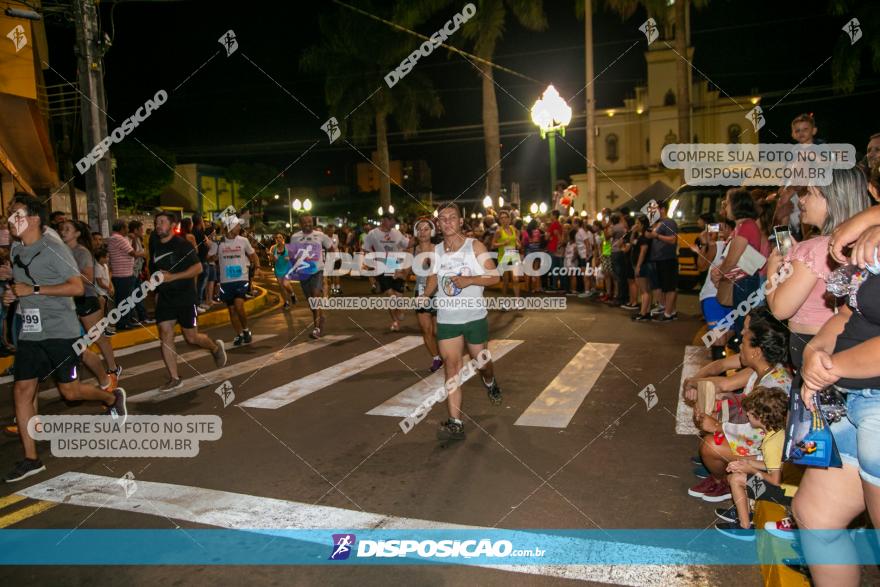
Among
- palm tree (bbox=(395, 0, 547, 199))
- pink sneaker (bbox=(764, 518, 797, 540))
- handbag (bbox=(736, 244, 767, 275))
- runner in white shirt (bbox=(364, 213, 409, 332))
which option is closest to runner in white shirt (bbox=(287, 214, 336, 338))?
runner in white shirt (bbox=(364, 213, 409, 332))

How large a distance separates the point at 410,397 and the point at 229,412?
1.99 m

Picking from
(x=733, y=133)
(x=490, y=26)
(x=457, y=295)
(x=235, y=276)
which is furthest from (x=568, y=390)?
(x=733, y=133)

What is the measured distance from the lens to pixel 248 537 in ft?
13.3

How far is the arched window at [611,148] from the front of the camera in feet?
197

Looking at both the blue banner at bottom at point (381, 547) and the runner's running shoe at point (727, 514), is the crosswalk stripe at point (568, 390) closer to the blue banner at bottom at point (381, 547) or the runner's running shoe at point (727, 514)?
the runner's running shoe at point (727, 514)

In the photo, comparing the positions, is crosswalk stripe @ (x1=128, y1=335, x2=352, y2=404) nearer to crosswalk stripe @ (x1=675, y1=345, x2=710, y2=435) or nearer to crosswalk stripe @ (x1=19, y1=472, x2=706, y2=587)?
crosswalk stripe @ (x1=19, y1=472, x2=706, y2=587)

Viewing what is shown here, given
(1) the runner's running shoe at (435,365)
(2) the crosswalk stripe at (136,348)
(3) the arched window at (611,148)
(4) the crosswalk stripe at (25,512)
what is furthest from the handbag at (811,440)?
(3) the arched window at (611,148)

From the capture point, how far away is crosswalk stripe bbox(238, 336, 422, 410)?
729cm

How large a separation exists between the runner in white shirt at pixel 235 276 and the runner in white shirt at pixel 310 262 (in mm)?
1088

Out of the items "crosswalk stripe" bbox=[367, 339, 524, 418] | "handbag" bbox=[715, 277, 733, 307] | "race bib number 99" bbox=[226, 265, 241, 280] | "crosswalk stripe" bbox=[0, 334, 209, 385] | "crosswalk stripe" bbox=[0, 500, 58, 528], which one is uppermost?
"race bib number 99" bbox=[226, 265, 241, 280]

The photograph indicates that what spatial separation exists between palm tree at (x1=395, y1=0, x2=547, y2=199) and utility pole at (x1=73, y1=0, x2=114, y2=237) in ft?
49.0

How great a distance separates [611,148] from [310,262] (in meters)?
53.6

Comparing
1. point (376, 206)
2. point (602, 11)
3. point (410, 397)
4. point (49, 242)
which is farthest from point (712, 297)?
point (376, 206)

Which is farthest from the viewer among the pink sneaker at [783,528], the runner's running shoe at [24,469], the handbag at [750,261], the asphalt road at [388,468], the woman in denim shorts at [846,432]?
the handbag at [750,261]
